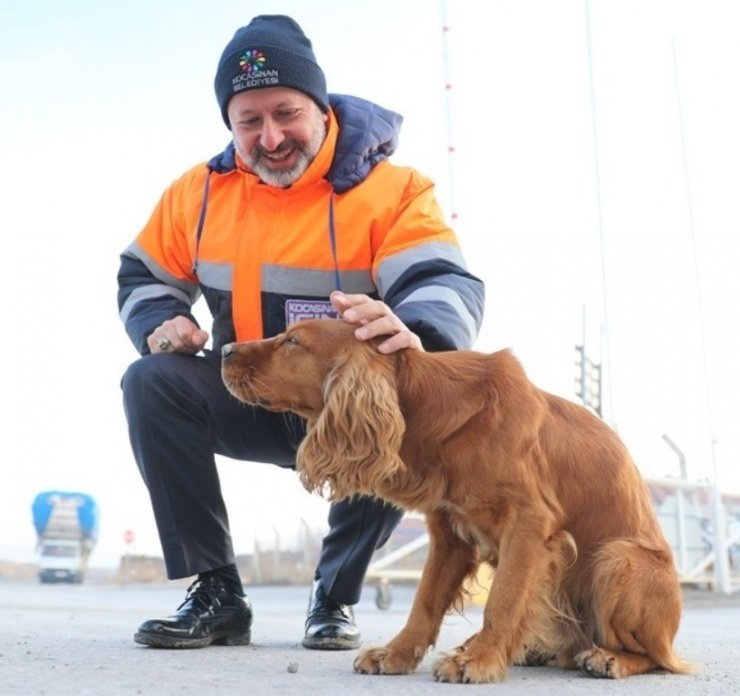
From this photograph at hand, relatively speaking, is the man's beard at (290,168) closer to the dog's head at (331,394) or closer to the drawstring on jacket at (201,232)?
the drawstring on jacket at (201,232)

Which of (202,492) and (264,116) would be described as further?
(264,116)

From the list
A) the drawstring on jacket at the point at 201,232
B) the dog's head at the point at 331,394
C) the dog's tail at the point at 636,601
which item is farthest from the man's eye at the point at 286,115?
the dog's tail at the point at 636,601

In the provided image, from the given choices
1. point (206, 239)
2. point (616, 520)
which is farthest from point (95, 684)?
point (206, 239)

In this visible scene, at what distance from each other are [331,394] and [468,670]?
84cm

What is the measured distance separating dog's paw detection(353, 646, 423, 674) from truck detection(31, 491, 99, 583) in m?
21.3

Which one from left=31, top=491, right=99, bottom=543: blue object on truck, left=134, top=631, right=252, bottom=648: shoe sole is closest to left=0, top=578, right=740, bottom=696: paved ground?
left=134, top=631, right=252, bottom=648: shoe sole

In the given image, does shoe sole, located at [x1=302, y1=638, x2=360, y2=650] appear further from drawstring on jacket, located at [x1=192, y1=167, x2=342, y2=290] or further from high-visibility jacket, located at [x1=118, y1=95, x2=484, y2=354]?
drawstring on jacket, located at [x1=192, y1=167, x2=342, y2=290]

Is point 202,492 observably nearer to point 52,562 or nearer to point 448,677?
point 448,677

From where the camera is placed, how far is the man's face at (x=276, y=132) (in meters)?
4.03

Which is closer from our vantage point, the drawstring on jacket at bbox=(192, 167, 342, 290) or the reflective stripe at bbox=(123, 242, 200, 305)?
the drawstring on jacket at bbox=(192, 167, 342, 290)

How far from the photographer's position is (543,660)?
3.41 m

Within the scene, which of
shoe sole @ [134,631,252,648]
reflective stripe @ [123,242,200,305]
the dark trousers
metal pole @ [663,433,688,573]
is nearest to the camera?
shoe sole @ [134,631,252,648]

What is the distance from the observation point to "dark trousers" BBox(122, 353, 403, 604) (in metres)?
3.77

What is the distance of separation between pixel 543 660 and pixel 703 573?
41.0ft
